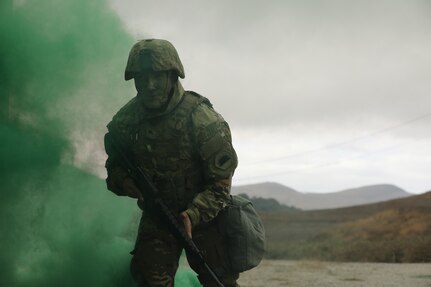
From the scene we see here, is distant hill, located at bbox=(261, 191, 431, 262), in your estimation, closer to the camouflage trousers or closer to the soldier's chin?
the camouflage trousers

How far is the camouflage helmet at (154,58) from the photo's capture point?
3.44m

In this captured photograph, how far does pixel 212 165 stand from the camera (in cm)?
348

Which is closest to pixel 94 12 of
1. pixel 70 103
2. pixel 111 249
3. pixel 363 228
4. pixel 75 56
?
pixel 75 56

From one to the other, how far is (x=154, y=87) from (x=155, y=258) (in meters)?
0.94

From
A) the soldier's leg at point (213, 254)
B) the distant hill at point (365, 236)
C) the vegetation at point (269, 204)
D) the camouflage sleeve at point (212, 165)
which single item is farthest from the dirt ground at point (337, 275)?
the vegetation at point (269, 204)

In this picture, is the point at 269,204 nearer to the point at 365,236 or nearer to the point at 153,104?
the point at 365,236

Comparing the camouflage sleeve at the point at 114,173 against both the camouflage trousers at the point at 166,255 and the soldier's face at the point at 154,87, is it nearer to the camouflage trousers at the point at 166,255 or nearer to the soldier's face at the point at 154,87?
the camouflage trousers at the point at 166,255

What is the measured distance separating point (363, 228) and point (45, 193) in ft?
45.9

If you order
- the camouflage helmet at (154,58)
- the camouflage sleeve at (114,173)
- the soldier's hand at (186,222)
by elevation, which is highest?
the camouflage helmet at (154,58)

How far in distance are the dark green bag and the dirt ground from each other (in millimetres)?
4683

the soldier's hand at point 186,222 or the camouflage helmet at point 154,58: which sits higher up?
the camouflage helmet at point 154,58

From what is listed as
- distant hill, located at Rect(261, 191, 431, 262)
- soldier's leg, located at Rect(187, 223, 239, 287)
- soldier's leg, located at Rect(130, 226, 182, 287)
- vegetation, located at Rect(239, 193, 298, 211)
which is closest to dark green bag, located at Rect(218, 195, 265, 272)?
soldier's leg, located at Rect(187, 223, 239, 287)

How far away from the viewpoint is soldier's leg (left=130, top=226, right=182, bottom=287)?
3.63 m

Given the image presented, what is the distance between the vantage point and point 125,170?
12.1ft
